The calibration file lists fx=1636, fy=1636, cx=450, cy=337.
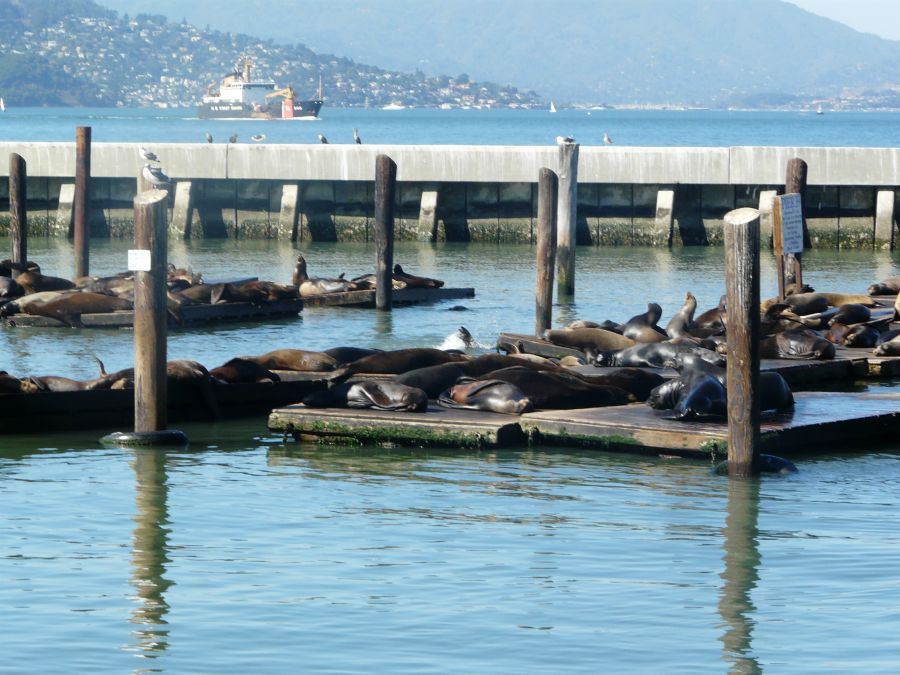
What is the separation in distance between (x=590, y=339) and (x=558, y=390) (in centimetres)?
306

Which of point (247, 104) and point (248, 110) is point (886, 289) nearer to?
point (248, 110)

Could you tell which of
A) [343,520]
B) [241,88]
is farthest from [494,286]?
[241,88]

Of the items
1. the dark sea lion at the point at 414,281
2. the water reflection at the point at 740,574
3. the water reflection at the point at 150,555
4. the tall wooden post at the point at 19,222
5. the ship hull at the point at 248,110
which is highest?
the ship hull at the point at 248,110

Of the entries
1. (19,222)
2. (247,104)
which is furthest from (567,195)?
(247,104)

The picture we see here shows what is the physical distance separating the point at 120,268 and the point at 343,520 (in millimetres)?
15995

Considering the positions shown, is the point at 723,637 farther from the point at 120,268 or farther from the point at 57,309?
the point at 120,268

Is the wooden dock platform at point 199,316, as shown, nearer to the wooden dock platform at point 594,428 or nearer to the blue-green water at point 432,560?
the blue-green water at point 432,560

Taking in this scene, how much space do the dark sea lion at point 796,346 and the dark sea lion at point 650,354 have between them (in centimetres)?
90

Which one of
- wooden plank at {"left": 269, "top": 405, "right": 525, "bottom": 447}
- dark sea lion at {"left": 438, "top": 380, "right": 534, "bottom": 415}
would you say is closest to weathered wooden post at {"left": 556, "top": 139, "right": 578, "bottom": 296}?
dark sea lion at {"left": 438, "top": 380, "right": 534, "bottom": 415}

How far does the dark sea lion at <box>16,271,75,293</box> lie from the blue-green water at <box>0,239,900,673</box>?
24.4 feet

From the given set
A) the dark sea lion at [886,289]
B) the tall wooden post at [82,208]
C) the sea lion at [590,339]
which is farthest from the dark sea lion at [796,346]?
the tall wooden post at [82,208]

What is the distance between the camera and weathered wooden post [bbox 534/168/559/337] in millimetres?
16703

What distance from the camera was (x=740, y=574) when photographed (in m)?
7.91

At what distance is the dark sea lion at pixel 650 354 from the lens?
42.2 ft
